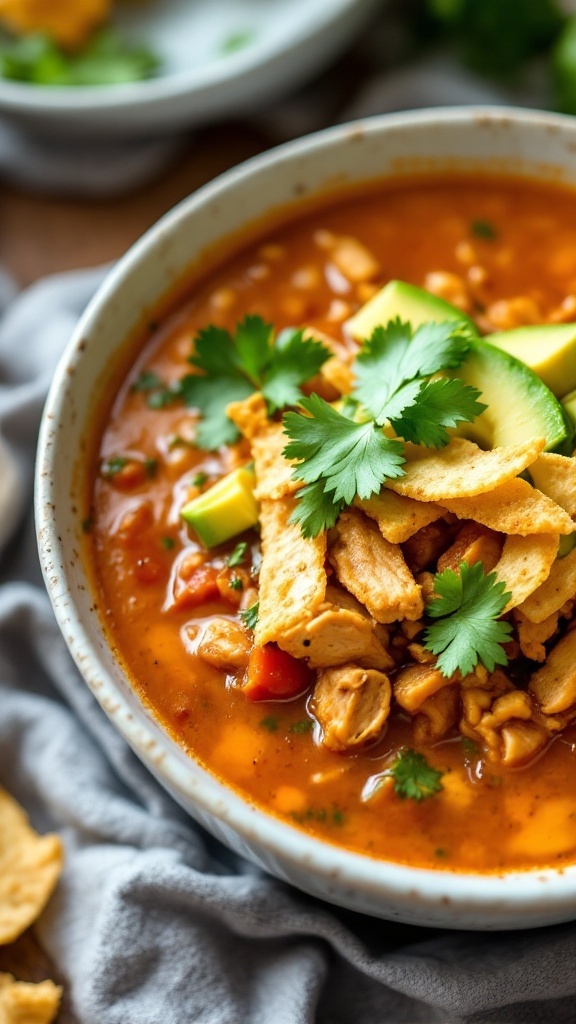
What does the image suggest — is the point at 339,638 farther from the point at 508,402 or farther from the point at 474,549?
the point at 508,402

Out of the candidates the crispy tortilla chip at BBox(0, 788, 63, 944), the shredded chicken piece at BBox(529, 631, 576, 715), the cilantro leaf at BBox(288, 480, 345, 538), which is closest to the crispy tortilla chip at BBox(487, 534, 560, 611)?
the shredded chicken piece at BBox(529, 631, 576, 715)

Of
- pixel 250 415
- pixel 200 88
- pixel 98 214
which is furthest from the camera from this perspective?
pixel 98 214

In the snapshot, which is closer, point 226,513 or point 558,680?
point 558,680

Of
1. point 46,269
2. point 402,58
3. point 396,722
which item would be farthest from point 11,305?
point 396,722

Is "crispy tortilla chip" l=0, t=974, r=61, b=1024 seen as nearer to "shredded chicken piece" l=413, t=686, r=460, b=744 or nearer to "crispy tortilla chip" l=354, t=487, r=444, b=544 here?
"shredded chicken piece" l=413, t=686, r=460, b=744

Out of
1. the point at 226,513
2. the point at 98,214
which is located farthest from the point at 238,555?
the point at 98,214

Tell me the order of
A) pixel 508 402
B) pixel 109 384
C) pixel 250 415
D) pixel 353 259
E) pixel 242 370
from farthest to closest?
Answer: pixel 353 259
pixel 109 384
pixel 242 370
pixel 250 415
pixel 508 402
